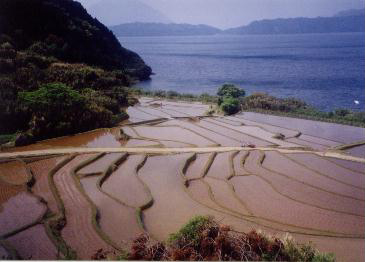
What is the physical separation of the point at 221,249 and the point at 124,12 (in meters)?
7.93

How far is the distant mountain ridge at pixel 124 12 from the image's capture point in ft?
33.7

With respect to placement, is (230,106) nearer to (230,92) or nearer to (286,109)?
→ (286,109)

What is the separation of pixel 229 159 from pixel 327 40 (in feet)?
273

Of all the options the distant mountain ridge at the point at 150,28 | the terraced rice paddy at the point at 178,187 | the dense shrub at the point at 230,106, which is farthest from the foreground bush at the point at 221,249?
the dense shrub at the point at 230,106

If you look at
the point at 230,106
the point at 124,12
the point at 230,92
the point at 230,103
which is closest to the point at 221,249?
the point at 124,12

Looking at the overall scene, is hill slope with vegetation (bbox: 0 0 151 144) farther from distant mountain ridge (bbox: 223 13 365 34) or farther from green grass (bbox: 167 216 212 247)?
green grass (bbox: 167 216 212 247)

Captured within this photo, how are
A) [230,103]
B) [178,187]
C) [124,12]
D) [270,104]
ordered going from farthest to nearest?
[270,104], [230,103], [124,12], [178,187]

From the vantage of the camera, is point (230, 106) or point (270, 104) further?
point (270, 104)

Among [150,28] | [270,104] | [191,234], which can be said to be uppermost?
[150,28]

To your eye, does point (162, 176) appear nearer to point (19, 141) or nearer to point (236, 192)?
point (236, 192)

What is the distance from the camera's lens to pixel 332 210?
814 cm

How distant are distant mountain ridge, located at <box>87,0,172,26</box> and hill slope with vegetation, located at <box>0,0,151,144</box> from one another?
378 cm

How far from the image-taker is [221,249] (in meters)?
5.87

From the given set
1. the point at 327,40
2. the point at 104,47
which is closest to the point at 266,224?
the point at 104,47
